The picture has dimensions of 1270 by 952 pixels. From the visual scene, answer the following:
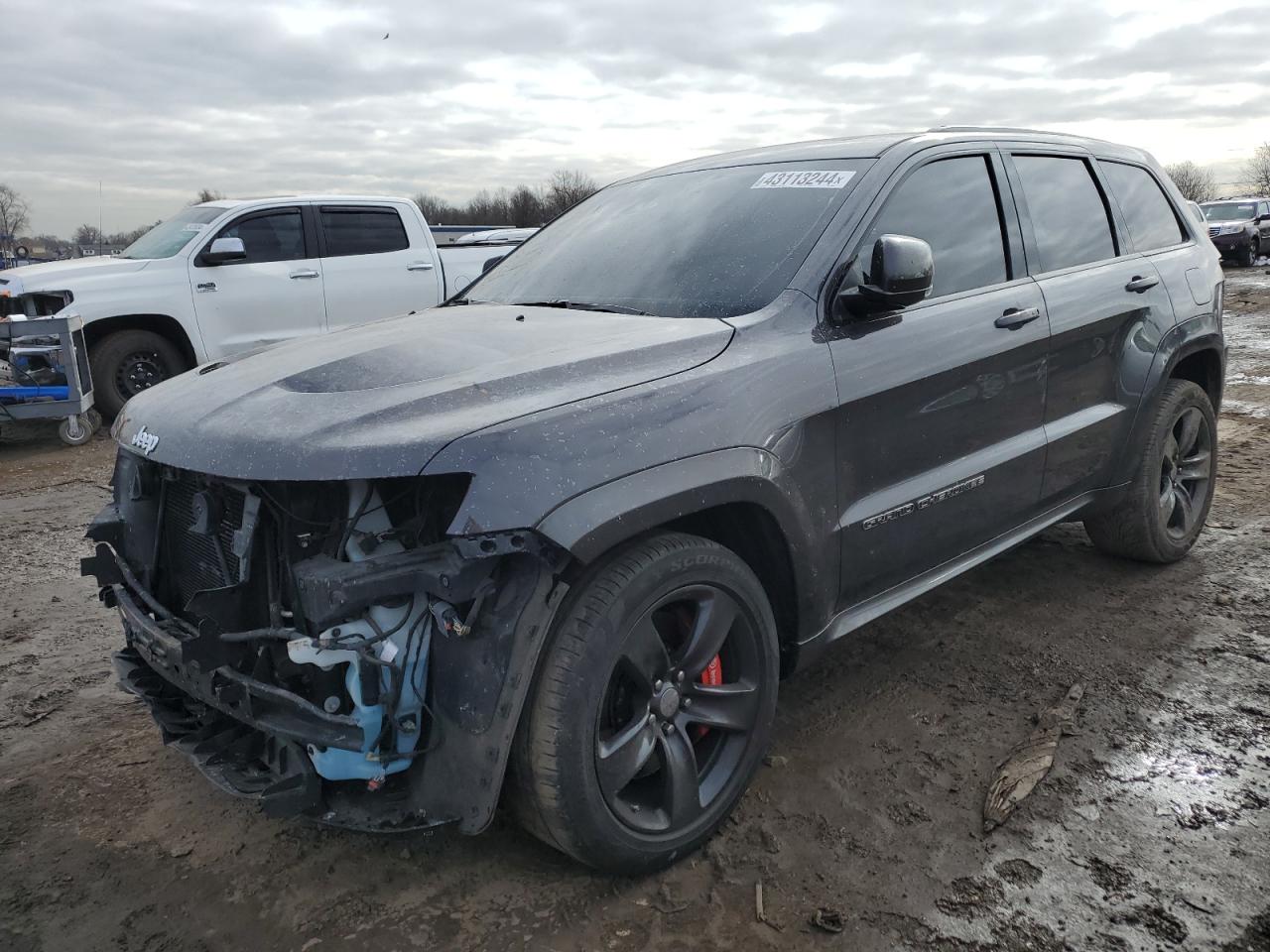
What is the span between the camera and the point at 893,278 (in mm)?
2666

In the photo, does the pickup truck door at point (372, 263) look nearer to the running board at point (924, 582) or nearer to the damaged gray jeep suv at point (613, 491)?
the damaged gray jeep suv at point (613, 491)

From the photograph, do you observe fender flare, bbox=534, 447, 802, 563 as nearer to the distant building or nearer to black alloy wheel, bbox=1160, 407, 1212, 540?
black alloy wheel, bbox=1160, 407, 1212, 540

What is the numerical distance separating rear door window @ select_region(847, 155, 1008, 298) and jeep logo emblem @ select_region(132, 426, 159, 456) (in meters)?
2.04

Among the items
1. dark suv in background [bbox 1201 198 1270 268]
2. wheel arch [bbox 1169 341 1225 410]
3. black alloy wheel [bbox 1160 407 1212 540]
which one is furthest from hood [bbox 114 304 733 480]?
dark suv in background [bbox 1201 198 1270 268]

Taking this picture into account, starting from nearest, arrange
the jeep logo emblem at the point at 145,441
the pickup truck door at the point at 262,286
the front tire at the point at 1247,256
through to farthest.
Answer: the jeep logo emblem at the point at 145,441 < the pickup truck door at the point at 262,286 < the front tire at the point at 1247,256

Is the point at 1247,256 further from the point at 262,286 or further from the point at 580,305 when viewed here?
the point at 580,305

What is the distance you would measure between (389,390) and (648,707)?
100 cm

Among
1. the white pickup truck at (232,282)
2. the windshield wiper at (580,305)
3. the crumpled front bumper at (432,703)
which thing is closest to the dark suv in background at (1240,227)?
the white pickup truck at (232,282)

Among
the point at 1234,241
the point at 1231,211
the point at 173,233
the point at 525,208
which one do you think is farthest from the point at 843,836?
the point at 525,208

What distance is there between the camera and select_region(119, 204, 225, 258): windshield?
8.72 metres

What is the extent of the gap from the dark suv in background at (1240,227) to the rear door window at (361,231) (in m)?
21.3

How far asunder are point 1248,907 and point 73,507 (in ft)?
21.1

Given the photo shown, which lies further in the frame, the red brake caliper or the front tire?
the front tire

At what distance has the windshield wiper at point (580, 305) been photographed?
300cm
